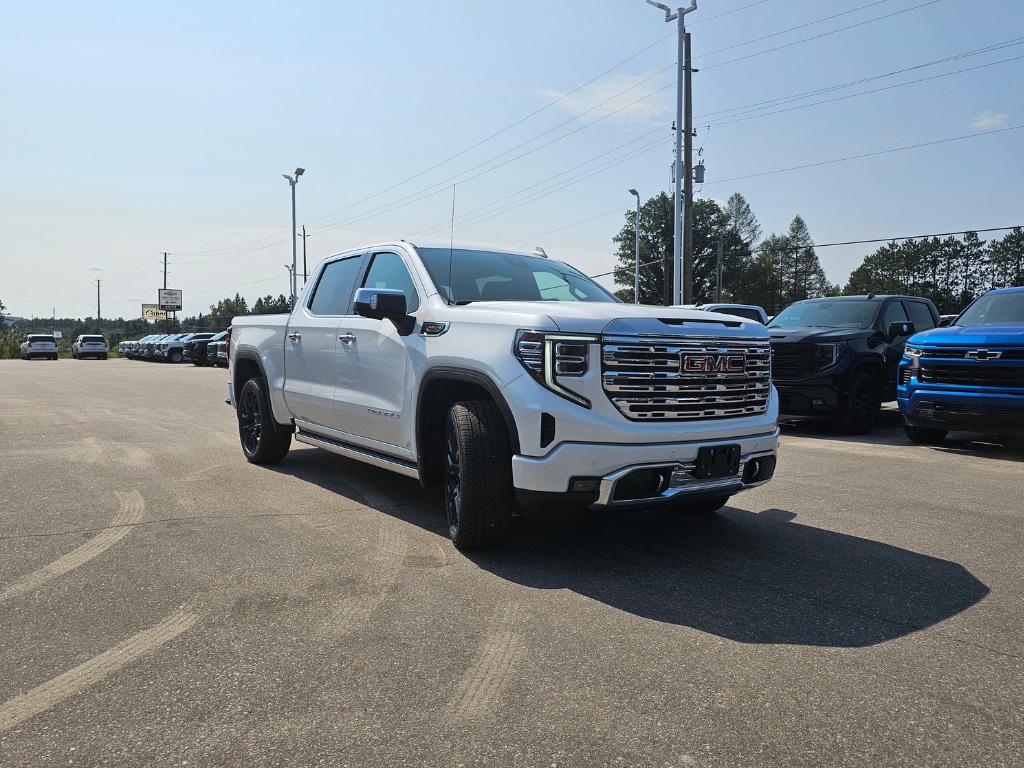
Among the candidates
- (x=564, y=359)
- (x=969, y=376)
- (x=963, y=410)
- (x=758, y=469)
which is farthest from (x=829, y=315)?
(x=564, y=359)

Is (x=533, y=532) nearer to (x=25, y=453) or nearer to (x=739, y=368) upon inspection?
(x=739, y=368)

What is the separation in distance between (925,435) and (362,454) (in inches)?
276

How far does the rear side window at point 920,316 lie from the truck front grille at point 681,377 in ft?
27.8

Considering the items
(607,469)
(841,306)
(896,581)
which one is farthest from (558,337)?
(841,306)

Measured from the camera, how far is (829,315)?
39.1ft

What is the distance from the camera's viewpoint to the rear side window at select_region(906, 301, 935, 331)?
477 inches

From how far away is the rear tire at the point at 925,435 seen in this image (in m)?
9.52

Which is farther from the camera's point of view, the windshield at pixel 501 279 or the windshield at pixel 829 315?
the windshield at pixel 829 315

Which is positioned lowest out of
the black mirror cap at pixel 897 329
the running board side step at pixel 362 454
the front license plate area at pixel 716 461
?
the running board side step at pixel 362 454

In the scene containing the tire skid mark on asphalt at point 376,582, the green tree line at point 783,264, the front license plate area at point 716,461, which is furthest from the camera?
the green tree line at point 783,264

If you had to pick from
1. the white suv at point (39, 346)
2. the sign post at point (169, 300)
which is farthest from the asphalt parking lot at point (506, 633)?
the sign post at point (169, 300)

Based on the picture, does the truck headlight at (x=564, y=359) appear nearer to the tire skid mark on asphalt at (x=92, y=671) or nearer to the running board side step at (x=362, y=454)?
the running board side step at (x=362, y=454)

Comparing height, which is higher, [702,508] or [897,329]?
[897,329]

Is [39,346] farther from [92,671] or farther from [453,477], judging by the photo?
[92,671]
